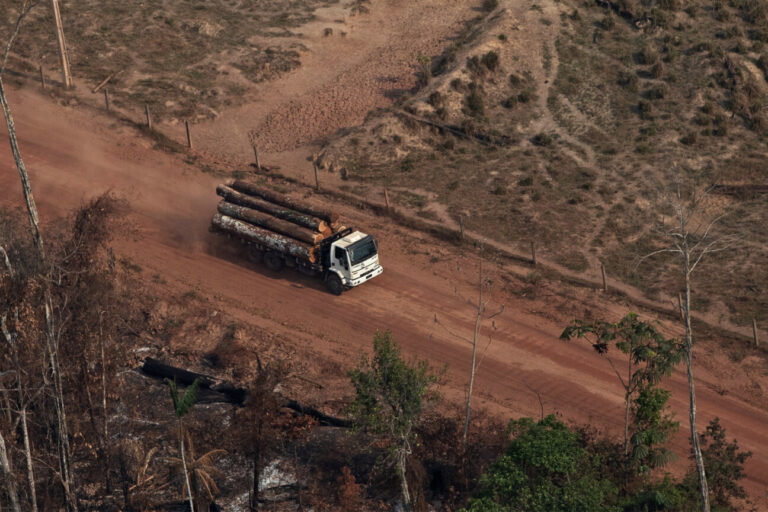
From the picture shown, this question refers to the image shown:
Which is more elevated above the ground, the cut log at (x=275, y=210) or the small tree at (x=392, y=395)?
the small tree at (x=392, y=395)

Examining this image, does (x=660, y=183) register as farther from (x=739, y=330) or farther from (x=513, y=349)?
(x=513, y=349)

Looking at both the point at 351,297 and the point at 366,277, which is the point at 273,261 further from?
the point at 366,277

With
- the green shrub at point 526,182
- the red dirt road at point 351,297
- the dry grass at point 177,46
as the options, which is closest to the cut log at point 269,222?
the red dirt road at point 351,297

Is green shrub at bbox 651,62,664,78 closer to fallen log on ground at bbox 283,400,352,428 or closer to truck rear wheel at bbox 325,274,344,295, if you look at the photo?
truck rear wheel at bbox 325,274,344,295

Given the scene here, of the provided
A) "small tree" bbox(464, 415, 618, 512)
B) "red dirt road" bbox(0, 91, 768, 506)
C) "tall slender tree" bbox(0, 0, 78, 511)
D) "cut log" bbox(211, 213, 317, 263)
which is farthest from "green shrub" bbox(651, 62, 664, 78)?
"tall slender tree" bbox(0, 0, 78, 511)

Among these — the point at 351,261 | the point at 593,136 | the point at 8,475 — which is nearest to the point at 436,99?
the point at 593,136

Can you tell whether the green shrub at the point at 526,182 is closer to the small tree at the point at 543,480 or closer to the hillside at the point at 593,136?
the hillside at the point at 593,136
